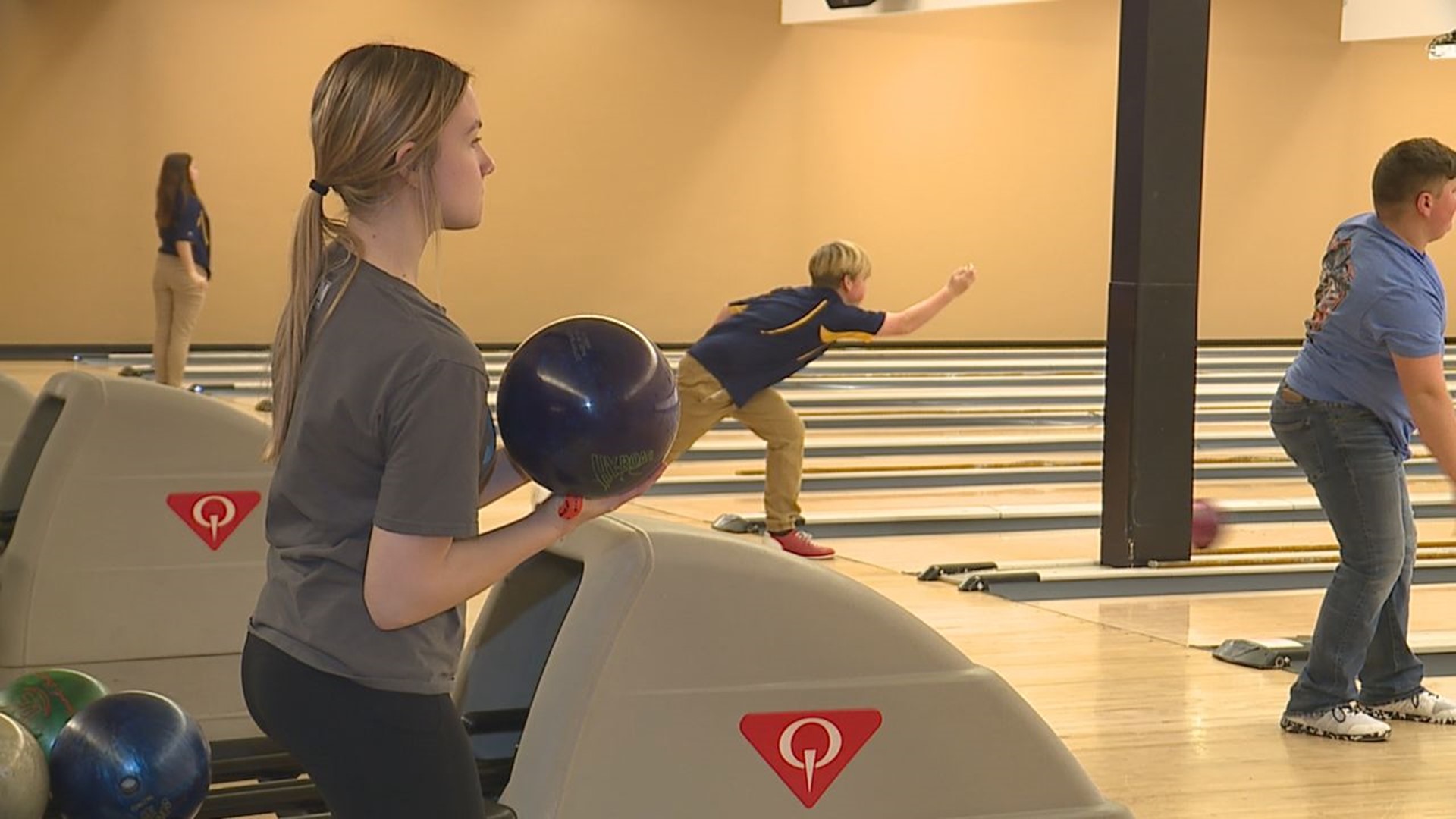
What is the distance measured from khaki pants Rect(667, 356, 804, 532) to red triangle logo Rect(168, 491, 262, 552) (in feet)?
7.30

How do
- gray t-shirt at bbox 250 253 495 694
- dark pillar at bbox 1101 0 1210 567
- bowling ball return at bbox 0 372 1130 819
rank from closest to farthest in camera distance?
gray t-shirt at bbox 250 253 495 694 < bowling ball return at bbox 0 372 1130 819 < dark pillar at bbox 1101 0 1210 567

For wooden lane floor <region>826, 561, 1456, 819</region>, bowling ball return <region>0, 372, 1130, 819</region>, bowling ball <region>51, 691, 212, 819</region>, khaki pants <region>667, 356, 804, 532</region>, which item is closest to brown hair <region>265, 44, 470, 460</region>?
bowling ball return <region>0, 372, 1130, 819</region>

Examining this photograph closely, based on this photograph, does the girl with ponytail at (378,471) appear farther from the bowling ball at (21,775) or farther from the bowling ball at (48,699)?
the bowling ball at (48,699)

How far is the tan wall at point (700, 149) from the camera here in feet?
45.7

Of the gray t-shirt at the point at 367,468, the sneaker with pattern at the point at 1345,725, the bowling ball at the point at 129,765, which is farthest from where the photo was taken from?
the sneaker with pattern at the point at 1345,725

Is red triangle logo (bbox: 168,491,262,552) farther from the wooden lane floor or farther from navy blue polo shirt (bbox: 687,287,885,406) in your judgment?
navy blue polo shirt (bbox: 687,287,885,406)

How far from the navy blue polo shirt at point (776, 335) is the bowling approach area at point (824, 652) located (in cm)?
75

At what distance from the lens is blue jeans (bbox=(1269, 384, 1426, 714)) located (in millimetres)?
4312

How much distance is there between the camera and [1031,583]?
21.1ft

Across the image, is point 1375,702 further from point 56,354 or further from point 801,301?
point 56,354

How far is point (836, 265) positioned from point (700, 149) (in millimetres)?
9213

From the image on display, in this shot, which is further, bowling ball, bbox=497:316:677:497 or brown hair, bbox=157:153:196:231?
brown hair, bbox=157:153:196:231

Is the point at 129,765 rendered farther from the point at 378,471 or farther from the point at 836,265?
the point at 836,265

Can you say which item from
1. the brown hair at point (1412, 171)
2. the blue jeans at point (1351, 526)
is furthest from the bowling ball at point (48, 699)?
the brown hair at point (1412, 171)
